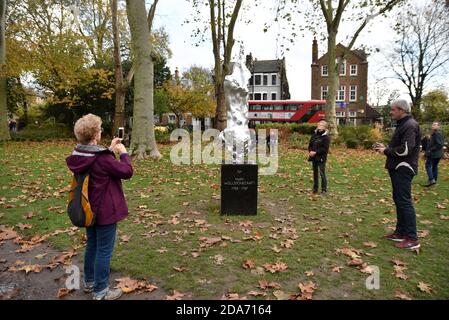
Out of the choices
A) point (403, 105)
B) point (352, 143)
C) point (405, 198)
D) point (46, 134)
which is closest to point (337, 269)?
point (405, 198)

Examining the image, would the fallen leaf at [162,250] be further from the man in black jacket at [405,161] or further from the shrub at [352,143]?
Answer: the shrub at [352,143]

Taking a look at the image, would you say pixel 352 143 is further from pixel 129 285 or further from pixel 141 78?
pixel 129 285

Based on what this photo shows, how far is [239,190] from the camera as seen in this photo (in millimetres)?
6992

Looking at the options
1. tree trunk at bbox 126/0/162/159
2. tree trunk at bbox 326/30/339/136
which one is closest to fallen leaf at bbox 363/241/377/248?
tree trunk at bbox 126/0/162/159

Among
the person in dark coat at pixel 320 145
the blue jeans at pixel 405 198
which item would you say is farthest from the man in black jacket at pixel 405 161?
the person in dark coat at pixel 320 145

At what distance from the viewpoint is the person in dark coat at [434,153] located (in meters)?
10.2

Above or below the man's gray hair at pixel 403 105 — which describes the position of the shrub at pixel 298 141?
below

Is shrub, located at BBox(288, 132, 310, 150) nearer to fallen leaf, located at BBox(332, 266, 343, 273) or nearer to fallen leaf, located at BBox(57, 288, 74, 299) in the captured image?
fallen leaf, located at BBox(332, 266, 343, 273)

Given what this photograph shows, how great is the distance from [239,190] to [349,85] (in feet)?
176

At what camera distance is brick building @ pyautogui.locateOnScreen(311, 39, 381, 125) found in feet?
178

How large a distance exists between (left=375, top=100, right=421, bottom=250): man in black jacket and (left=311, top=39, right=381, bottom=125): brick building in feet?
169
